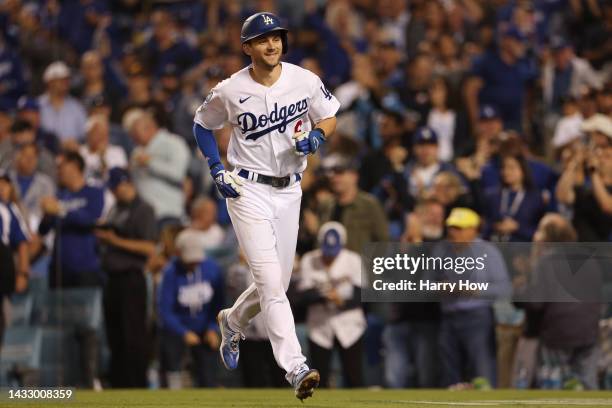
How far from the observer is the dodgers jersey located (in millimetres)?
8453

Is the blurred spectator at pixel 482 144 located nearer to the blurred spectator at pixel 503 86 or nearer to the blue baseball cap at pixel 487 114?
the blue baseball cap at pixel 487 114

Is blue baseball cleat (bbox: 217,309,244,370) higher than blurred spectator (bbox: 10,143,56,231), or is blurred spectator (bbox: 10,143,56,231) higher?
blurred spectator (bbox: 10,143,56,231)

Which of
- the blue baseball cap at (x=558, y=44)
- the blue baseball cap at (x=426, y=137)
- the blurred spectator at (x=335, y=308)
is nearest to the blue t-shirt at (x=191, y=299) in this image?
the blurred spectator at (x=335, y=308)

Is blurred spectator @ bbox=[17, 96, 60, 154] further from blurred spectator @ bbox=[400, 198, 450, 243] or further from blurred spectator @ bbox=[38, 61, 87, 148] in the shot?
blurred spectator @ bbox=[400, 198, 450, 243]

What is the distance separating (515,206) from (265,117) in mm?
4368

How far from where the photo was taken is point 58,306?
1298cm

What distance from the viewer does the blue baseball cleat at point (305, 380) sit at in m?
7.71

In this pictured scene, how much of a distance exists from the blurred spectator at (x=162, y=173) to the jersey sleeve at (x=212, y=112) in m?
5.71

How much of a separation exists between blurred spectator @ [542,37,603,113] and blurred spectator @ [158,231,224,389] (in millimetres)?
4608

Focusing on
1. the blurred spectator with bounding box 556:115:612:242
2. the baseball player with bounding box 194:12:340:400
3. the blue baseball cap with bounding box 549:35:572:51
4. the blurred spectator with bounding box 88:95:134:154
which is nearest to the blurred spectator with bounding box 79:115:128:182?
the blurred spectator with bounding box 88:95:134:154

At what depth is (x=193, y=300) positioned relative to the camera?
41.1ft

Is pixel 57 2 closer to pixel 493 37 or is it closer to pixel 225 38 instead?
pixel 225 38

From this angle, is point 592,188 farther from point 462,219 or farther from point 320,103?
point 320,103

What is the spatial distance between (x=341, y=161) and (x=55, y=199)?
3026 mm
